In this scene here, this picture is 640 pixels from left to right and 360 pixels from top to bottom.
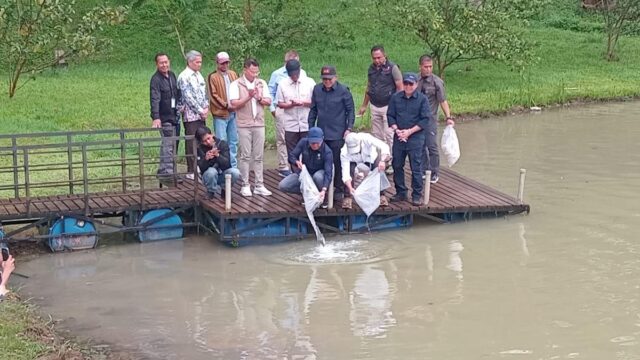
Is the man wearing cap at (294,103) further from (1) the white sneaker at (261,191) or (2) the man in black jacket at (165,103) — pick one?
(2) the man in black jacket at (165,103)

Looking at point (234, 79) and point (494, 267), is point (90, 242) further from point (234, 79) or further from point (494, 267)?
point (494, 267)

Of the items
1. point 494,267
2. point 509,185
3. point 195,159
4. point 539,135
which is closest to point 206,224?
point 195,159

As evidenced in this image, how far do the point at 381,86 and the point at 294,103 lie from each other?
47.7 inches

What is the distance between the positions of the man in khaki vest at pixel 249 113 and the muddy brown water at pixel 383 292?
102 centimetres

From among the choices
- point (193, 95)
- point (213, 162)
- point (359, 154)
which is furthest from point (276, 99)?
point (359, 154)

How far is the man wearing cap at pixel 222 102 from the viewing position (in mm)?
10719

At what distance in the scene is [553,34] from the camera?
1199 inches

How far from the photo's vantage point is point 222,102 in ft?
35.0

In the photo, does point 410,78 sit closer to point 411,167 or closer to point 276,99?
point 411,167

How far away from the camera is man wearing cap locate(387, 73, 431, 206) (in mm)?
10500

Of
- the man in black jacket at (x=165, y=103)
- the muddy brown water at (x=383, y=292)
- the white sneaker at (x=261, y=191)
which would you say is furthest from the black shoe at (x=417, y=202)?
the man in black jacket at (x=165, y=103)

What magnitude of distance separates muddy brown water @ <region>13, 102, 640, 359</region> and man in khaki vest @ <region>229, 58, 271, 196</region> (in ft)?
3.34

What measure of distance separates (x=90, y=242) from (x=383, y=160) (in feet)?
11.1

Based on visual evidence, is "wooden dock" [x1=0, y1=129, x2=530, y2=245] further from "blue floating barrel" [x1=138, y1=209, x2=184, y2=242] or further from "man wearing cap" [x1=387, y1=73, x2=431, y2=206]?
"man wearing cap" [x1=387, y1=73, x2=431, y2=206]
